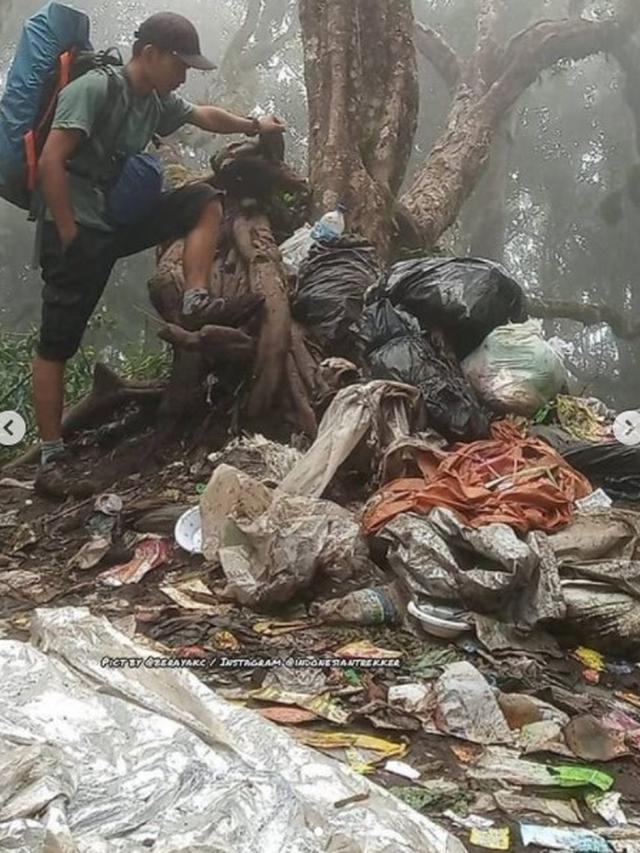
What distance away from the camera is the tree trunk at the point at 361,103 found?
474cm

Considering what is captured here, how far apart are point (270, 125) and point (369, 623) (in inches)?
94.7

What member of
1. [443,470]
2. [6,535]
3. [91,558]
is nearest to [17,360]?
[6,535]

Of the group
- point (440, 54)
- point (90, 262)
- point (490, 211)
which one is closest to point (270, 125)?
point (90, 262)

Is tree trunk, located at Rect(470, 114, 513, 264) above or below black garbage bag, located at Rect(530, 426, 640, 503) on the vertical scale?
below

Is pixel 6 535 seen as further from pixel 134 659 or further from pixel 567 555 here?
pixel 567 555

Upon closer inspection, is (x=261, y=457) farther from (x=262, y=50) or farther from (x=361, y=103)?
(x=262, y=50)

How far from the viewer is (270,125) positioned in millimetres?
3967

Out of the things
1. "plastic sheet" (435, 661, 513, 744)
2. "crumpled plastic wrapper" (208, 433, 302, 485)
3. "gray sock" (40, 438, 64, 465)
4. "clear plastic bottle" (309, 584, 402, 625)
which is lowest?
"gray sock" (40, 438, 64, 465)

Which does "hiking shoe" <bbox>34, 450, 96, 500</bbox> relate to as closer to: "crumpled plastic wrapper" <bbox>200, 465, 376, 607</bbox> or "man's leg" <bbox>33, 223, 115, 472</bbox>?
"man's leg" <bbox>33, 223, 115, 472</bbox>

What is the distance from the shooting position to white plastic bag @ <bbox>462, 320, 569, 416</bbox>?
344 centimetres

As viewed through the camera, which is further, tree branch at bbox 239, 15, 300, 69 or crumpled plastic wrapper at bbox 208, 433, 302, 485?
tree branch at bbox 239, 15, 300, 69

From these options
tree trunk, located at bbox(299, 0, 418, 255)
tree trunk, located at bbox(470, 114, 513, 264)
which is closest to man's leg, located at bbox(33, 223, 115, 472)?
tree trunk, located at bbox(299, 0, 418, 255)

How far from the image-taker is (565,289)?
1579 centimetres

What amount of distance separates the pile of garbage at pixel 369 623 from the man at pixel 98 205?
467mm
